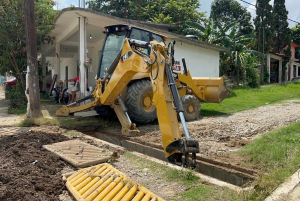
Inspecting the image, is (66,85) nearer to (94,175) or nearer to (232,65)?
(232,65)

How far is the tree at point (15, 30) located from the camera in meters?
12.5

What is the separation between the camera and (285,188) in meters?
3.30

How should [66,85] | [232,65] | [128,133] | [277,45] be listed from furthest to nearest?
[277,45] → [232,65] → [66,85] → [128,133]

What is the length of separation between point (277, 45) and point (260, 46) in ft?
17.3

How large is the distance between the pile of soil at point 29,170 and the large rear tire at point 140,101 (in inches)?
91.5

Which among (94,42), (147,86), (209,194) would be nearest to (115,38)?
(147,86)

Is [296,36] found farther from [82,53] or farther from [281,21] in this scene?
[82,53]

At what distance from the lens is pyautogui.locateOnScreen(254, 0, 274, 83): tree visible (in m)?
24.3

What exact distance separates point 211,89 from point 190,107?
115 cm

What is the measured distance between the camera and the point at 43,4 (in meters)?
14.9

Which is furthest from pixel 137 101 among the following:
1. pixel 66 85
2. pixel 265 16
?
pixel 265 16

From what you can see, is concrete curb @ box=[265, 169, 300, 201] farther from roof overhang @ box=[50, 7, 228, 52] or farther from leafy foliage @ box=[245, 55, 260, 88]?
leafy foliage @ box=[245, 55, 260, 88]

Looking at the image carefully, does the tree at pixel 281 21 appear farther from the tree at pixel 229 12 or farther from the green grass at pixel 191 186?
the green grass at pixel 191 186

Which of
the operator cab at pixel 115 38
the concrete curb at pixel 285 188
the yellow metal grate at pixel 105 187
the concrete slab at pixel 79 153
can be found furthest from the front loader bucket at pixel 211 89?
the yellow metal grate at pixel 105 187
